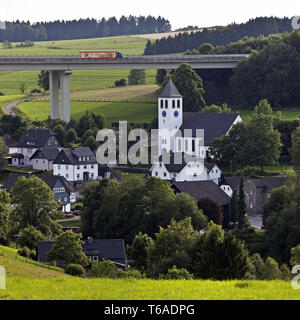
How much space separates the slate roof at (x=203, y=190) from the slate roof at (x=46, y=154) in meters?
19.7

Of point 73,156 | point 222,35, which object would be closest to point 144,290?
point 73,156

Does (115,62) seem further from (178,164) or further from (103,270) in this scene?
(103,270)

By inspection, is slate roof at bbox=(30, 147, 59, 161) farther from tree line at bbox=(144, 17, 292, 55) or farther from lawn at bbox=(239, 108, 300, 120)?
tree line at bbox=(144, 17, 292, 55)

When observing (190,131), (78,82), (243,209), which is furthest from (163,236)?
(78,82)

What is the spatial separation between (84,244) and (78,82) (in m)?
95.8

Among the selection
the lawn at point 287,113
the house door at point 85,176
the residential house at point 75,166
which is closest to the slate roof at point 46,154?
the residential house at point 75,166

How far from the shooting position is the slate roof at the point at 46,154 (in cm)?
7794

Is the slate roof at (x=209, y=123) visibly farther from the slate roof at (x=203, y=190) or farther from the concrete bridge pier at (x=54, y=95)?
the concrete bridge pier at (x=54, y=95)

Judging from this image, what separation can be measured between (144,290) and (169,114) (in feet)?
201

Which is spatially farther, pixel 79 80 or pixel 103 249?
pixel 79 80

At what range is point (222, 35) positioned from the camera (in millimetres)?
172500

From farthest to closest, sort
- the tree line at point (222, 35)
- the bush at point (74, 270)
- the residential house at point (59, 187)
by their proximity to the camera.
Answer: the tree line at point (222, 35), the residential house at point (59, 187), the bush at point (74, 270)

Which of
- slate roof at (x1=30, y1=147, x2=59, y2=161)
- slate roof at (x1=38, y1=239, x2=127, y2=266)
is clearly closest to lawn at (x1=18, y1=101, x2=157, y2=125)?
slate roof at (x1=30, y1=147, x2=59, y2=161)

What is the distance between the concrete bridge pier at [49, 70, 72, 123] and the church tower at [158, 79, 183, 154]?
1945cm
